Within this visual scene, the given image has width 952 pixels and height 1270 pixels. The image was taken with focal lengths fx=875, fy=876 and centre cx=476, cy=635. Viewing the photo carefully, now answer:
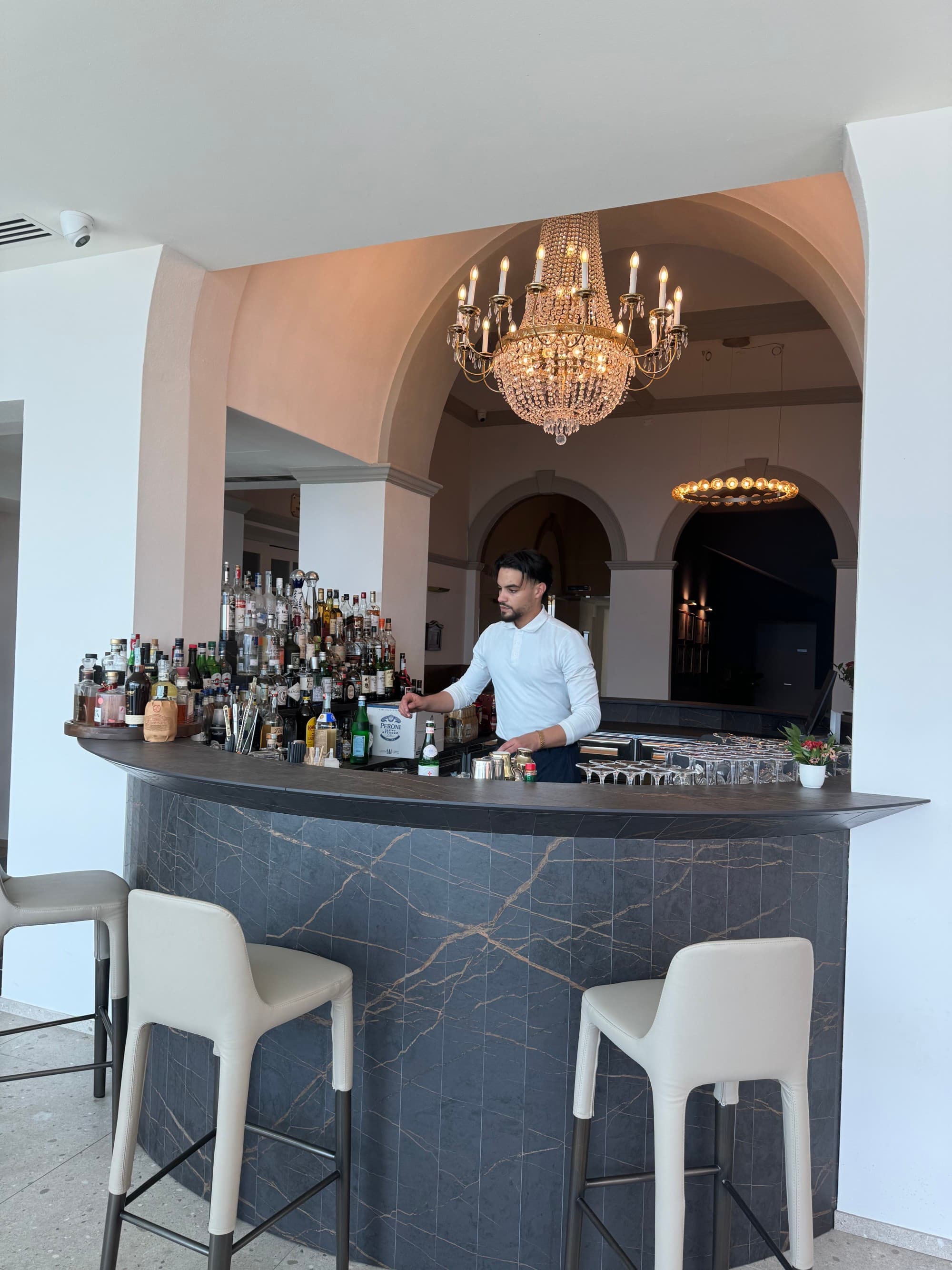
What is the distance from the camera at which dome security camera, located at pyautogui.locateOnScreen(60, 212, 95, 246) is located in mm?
3068

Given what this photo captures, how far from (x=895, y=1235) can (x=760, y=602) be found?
13.2m

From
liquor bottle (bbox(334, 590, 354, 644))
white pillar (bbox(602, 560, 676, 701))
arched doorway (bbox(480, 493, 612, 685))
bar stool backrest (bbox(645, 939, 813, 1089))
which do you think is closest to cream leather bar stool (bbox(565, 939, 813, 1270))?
bar stool backrest (bbox(645, 939, 813, 1089))

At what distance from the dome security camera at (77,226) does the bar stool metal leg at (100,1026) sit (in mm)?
2507

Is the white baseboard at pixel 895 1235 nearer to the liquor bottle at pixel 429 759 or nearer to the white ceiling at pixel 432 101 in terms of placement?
the liquor bottle at pixel 429 759

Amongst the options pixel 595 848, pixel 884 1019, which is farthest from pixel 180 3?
pixel 884 1019

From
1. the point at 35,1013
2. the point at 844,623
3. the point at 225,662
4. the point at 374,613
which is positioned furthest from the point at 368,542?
the point at 844,623

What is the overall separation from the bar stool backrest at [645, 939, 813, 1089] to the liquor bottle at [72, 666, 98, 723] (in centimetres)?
230

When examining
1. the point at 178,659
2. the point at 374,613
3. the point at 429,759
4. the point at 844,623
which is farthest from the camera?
the point at 844,623

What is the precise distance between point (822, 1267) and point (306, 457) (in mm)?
4187

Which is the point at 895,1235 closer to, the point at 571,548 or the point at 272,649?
the point at 272,649

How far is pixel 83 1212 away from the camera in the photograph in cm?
234

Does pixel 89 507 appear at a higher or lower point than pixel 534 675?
higher

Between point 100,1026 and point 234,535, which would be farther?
point 234,535

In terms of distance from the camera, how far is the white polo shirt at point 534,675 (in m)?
3.33
